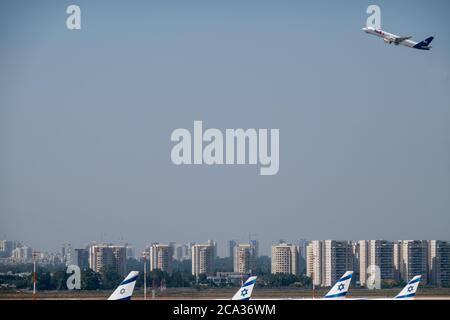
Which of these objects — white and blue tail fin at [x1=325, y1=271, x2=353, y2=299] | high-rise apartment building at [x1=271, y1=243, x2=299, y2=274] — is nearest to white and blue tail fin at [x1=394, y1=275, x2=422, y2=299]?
white and blue tail fin at [x1=325, y1=271, x2=353, y2=299]

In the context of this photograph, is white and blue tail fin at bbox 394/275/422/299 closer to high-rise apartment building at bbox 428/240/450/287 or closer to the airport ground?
the airport ground

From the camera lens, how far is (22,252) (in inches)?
622

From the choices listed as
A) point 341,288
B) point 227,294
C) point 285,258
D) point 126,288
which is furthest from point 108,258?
point 341,288

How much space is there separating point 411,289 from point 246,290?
2226 millimetres

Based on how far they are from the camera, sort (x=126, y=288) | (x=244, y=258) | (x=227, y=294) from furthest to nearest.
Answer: (x=244, y=258) < (x=227, y=294) < (x=126, y=288)

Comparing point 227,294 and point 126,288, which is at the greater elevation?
point 126,288

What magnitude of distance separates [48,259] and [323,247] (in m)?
3.70

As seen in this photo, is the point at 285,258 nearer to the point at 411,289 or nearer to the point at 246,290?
the point at 246,290

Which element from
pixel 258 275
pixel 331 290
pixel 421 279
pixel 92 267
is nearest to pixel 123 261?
pixel 92 267

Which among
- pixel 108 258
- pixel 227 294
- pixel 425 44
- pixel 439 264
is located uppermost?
pixel 425 44

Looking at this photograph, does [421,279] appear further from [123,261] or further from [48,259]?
[48,259]

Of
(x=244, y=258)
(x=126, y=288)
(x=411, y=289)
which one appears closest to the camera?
(x=126, y=288)

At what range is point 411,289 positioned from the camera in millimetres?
15867

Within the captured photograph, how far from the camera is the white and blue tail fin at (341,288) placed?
15.9m
